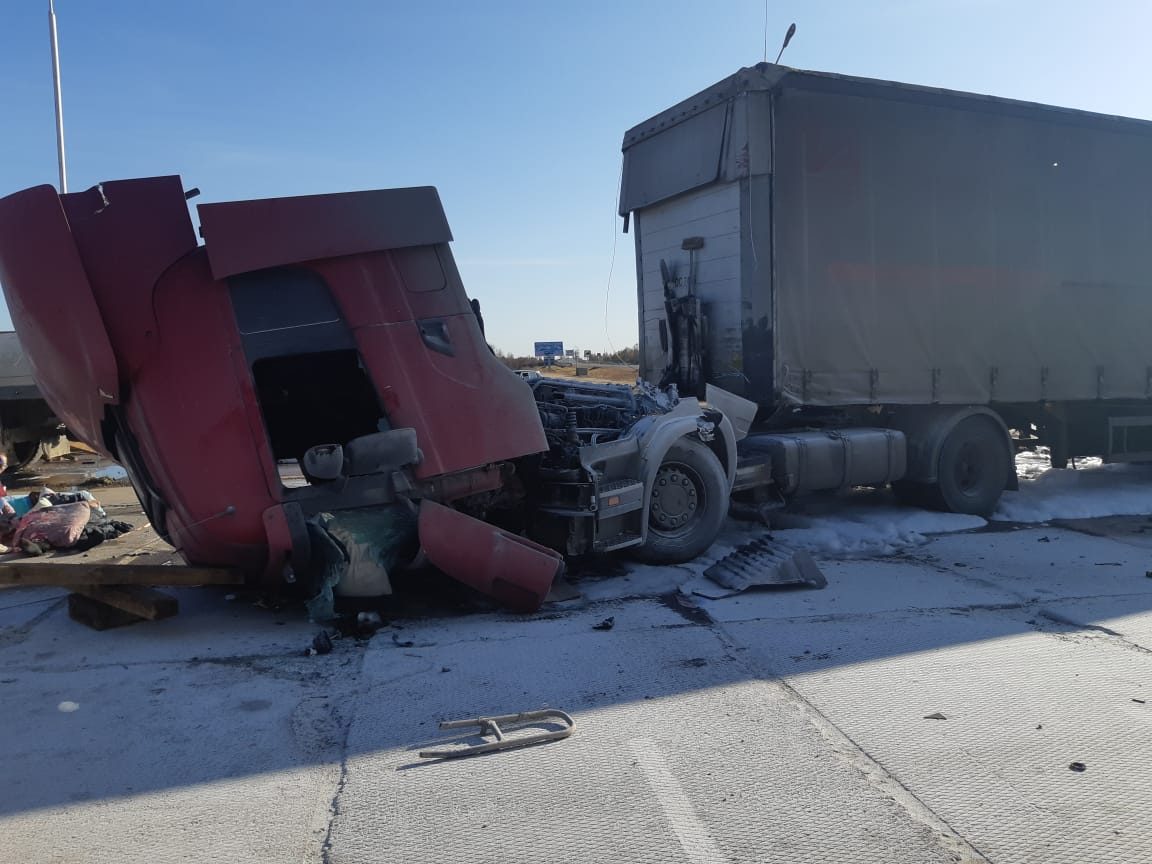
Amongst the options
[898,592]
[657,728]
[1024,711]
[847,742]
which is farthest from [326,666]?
[898,592]

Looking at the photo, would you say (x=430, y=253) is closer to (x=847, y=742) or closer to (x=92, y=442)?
(x=92, y=442)

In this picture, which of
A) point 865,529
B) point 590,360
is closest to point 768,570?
point 865,529

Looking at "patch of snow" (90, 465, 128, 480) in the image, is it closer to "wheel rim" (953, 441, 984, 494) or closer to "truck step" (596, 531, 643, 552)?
"truck step" (596, 531, 643, 552)

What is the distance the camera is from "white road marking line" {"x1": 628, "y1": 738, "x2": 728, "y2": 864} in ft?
8.45

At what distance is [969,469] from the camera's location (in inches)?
349

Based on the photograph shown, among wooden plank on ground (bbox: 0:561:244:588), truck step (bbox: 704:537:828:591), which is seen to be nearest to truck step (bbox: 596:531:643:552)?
truck step (bbox: 704:537:828:591)

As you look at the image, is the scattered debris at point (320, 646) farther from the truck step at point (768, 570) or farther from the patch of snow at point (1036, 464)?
the patch of snow at point (1036, 464)

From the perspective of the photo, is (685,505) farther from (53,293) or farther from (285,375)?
(53,293)

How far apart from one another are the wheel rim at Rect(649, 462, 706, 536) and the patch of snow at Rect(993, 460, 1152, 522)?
13.1 feet

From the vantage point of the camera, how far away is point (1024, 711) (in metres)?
3.60

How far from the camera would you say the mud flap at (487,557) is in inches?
189

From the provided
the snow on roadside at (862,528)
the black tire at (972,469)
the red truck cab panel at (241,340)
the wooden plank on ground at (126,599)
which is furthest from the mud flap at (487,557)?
the black tire at (972,469)

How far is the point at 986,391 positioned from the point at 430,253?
636 cm

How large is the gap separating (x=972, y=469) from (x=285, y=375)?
704cm
